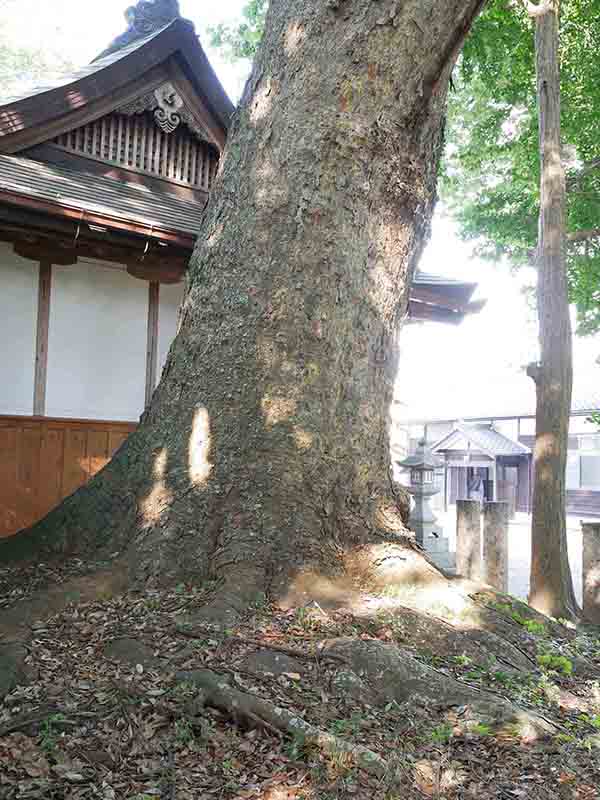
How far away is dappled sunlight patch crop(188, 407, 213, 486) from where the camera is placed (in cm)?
430

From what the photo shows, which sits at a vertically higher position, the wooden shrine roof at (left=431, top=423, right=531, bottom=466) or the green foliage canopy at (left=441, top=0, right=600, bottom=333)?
the green foliage canopy at (left=441, top=0, right=600, bottom=333)

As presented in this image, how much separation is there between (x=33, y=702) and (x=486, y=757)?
1.97m

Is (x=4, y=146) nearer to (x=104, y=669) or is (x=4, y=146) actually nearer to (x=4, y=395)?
(x=4, y=395)

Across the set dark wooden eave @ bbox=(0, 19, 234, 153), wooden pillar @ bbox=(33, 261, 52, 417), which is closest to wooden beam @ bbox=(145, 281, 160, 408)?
wooden pillar @ bbox=(33, 261, 52, 417)

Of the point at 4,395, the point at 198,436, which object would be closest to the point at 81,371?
the point at 4,395

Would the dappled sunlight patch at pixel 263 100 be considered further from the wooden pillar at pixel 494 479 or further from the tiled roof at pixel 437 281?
the wooden pillar at pixel 494 479

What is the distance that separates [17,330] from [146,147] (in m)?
2.99

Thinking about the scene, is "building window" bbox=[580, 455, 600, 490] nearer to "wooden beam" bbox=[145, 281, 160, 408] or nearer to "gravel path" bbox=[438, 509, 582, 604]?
"gravel path" bbox=[438, 509, 582, 604]

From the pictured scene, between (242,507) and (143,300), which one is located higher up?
(143,300)


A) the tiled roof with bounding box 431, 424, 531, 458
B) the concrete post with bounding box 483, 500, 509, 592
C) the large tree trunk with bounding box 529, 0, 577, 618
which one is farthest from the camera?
the tiled roof with bounding box 431, 424, 531, 458

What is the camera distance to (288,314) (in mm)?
4438

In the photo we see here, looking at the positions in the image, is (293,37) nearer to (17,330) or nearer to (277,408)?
(277,408)

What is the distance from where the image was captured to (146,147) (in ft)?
28.5

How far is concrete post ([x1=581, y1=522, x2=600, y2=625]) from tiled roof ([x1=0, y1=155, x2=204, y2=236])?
553 centimetres
